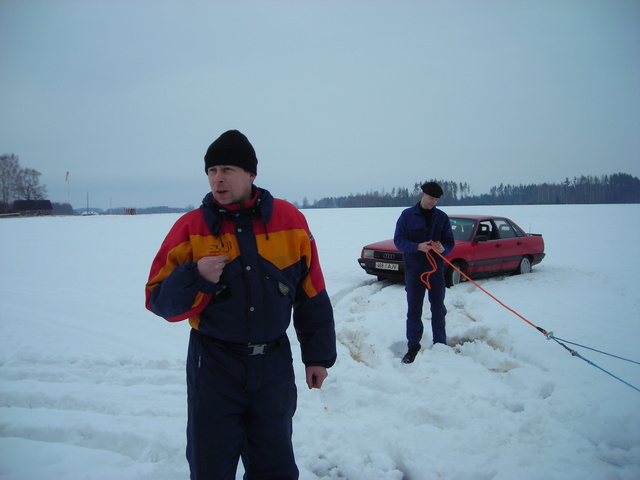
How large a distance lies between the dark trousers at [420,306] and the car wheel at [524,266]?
560cm

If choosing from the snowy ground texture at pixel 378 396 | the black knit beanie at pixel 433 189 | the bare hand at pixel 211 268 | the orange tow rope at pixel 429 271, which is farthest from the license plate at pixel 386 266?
the bare hand at pixel 211 268

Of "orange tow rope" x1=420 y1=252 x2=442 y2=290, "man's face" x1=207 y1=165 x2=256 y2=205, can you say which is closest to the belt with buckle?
"man's face" x1=207 y1=165 x2=256 y2=205

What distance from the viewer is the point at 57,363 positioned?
13.8 ft

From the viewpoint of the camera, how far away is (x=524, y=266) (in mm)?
9172

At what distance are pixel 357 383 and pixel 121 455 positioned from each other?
6.75 feet

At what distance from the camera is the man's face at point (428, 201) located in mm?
4309

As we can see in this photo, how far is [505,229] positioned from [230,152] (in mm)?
8654

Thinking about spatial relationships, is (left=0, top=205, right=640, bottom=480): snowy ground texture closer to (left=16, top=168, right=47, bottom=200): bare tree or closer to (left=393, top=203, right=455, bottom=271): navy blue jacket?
(left=393, top=203, right=455, bottom=271): navy blue jacket

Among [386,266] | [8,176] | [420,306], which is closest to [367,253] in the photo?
[386,266]

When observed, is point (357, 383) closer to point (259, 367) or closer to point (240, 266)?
point (259, 367)

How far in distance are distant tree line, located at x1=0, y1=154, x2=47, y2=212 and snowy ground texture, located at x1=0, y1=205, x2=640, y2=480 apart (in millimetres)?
61288

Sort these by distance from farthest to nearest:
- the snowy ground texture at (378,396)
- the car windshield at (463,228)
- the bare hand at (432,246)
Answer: the car windshield at (463,228) < the bare hand at (432,246) < the snowy ground texture at (378,396)

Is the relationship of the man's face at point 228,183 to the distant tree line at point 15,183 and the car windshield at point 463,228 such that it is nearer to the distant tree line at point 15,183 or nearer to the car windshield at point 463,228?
the car windshield at point 463,228

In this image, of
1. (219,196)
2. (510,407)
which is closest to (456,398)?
(510,407)
